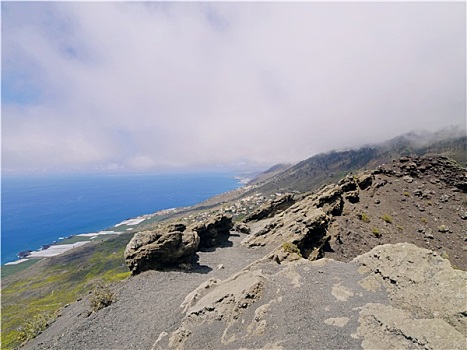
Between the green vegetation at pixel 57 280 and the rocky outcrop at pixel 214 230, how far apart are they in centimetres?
6030

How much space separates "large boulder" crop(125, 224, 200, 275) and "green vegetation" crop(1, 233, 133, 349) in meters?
67.5

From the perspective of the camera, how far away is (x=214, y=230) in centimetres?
3678

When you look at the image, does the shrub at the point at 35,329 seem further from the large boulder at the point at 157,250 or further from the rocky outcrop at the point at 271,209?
the rocky outcrop at the point at 271,209

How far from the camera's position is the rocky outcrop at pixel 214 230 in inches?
1355

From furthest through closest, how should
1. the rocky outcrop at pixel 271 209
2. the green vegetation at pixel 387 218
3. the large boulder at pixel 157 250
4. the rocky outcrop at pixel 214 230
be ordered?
the rocky outcrop at pixel 271 209 → the green vegetation at pixel 387 218 → the rocky outcrop at pixel 214 230 → the large boulder at pixel 157 250

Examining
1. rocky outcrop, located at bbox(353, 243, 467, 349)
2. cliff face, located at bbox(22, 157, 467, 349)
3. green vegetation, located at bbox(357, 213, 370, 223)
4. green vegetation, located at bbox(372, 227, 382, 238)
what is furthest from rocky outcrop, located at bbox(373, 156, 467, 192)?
rocky outcrop, located at bbox(353, 243, 467, 349)

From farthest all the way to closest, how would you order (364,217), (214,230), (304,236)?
(214,230), (364,217), (304,236)

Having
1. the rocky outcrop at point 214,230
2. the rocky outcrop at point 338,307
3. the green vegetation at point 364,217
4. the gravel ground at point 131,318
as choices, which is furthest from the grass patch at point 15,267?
the rocky outcrop at point 338,307

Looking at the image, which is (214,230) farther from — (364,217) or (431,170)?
(431,170)

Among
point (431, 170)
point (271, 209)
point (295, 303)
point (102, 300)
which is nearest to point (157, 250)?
point (102, 300)

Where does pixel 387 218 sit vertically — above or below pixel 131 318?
below

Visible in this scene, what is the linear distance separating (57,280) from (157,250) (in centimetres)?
15627

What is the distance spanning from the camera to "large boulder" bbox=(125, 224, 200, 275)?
2384 centimetres

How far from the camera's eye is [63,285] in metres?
133
